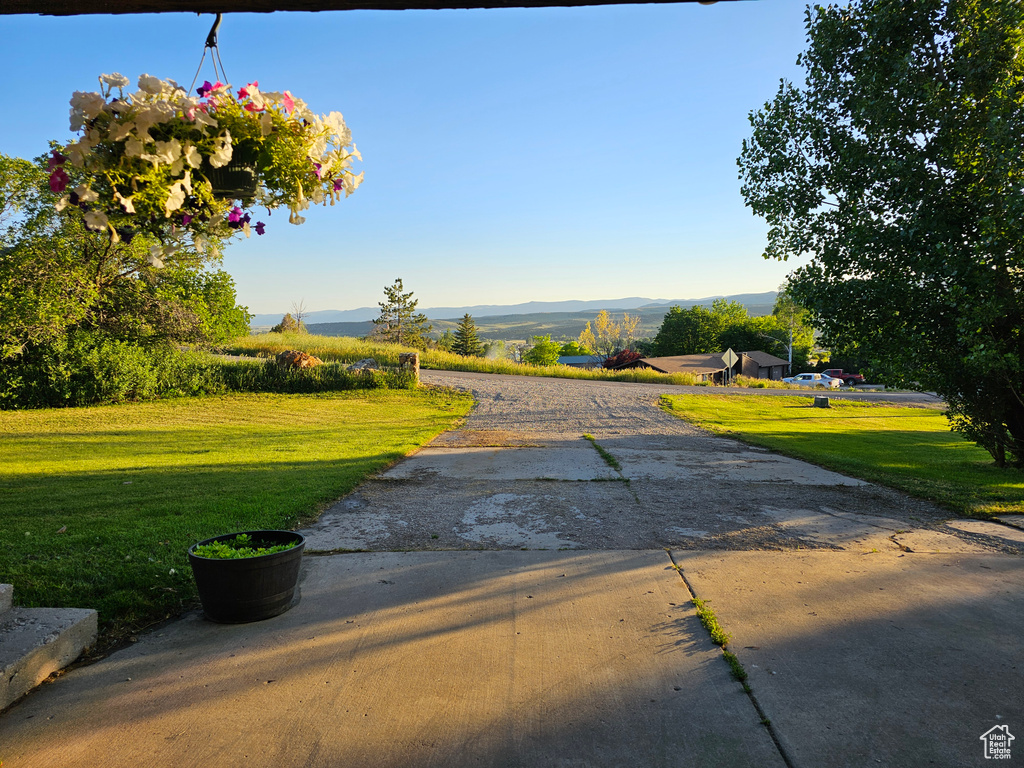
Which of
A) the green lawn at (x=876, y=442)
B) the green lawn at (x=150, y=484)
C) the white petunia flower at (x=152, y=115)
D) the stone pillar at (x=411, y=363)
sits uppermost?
the white petunia flower at (x=152, y=115)

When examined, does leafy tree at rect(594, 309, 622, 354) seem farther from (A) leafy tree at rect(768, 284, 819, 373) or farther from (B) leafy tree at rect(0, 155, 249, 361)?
(B) leafy tree at rect(0, 155, 249, 361)

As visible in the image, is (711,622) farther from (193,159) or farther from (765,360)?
(765,360)

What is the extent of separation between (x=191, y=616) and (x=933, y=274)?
9.53 m

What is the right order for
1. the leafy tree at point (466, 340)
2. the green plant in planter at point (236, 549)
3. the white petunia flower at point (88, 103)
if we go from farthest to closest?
the leafy tree at point (466, 340)
the green plant in planter at point (236, 549)
the white petunia flower at point (88, 103)

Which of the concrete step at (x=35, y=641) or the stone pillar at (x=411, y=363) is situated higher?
the stone pillar at (x=411, y=363)

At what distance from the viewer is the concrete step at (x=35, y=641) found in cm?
288

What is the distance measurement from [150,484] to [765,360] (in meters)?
72.4

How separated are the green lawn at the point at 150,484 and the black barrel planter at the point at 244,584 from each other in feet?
1.64

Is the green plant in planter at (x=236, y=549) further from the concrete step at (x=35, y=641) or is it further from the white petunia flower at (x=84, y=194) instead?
the white petunia flower at (x=84, y=194)

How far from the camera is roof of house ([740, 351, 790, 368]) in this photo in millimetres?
69625

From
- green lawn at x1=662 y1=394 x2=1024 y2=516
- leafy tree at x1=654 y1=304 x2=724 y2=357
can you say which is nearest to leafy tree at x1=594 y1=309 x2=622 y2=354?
leafy tree at x1=654 y1=304 x2=724 y2=357

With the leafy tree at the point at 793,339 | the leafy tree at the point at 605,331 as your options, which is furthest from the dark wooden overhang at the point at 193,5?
the leafy tree at the point at 605,331

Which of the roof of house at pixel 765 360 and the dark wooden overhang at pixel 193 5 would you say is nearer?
the dark wooden overhang at pixel 193 5

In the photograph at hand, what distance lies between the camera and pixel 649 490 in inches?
298
